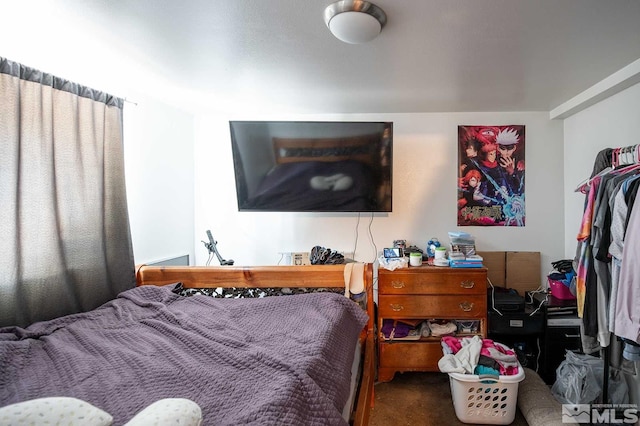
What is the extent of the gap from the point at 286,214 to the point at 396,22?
181 centimetres

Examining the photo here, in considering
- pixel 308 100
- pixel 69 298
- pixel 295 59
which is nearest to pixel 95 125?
pixel 69 298

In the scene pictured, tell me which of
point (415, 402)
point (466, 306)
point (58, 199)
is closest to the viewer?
point (58, 199)

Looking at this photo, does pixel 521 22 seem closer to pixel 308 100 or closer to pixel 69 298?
pixel 308 100

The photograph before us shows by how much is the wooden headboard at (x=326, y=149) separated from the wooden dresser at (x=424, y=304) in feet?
3.15

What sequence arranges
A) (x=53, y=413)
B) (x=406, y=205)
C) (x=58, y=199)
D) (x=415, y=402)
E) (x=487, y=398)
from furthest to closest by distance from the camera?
(x=406, y=205) < (x=415, y=402) < (x=487, y=398) < (x=58, y=199) < (x=53, y=413)

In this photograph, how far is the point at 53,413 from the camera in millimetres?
601

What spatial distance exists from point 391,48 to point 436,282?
63.1 inches

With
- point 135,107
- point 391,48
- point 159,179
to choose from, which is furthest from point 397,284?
point 135,107

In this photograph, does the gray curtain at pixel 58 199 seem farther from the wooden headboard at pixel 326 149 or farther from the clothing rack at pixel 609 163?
the clothing rack at pixel 609 163

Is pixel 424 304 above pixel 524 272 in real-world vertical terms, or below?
below

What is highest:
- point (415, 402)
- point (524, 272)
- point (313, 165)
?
point (313, 165)

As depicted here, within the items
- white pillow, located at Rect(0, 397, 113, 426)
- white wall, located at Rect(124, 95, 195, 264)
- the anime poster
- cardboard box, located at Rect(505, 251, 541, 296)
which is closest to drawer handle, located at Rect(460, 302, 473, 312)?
cardboard box, located at Rect(505, 251, 541, 296)

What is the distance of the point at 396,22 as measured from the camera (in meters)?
1.25

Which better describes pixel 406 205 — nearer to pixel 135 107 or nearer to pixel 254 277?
pixel 254 277
